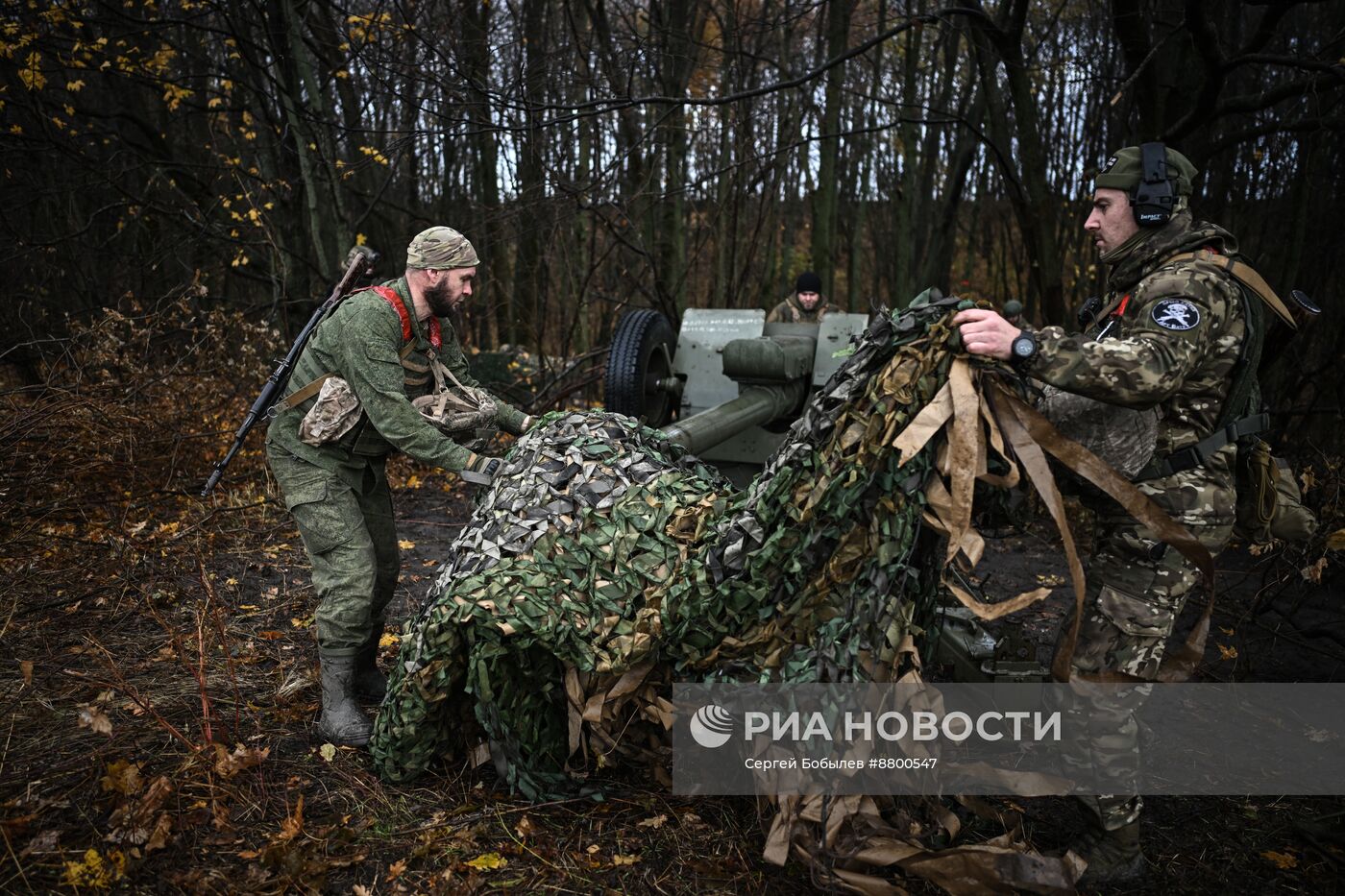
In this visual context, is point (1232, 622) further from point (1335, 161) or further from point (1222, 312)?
point (1335, 161)

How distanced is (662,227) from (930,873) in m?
9.99

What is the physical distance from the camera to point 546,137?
37.7ft

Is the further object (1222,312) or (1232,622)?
(1232,622)

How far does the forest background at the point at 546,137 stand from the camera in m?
6.70

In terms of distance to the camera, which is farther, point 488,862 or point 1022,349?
point 488,862

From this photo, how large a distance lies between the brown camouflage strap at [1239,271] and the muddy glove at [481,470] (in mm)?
2481

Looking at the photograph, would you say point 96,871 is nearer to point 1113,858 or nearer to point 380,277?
point 1113,858

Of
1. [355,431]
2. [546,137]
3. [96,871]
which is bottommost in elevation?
[96,871]

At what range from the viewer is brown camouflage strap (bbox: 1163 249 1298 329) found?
291cm

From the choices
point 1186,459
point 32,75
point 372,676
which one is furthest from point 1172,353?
point 32,75

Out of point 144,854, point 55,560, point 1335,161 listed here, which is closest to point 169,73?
point 55,560

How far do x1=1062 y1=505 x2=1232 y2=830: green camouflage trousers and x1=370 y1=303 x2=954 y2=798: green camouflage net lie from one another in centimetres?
72

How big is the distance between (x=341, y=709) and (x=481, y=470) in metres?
1.15

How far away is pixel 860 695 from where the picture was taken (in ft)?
8.48
